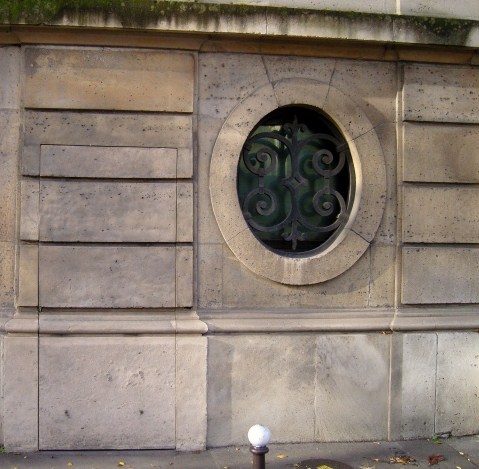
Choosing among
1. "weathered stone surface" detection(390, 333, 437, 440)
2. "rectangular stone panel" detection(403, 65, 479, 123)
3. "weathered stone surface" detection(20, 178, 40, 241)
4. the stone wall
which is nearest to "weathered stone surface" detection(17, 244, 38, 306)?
the stone wall

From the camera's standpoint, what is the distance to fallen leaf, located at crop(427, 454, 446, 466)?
6277mm

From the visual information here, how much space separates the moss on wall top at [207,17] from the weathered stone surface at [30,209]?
1471 mm

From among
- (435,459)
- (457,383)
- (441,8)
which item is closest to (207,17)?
(441,8)

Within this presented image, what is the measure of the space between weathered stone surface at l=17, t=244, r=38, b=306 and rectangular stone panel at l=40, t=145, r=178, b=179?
746 mm

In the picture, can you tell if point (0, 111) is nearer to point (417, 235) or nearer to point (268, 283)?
point (268, 283)

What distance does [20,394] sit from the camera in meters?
6.39

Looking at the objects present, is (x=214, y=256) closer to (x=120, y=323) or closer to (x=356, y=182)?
(x=120, y=323)

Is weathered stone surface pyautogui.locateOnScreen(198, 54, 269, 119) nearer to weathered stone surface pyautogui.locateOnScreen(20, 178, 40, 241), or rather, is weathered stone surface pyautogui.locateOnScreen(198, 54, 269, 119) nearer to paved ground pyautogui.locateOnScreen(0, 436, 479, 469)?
weathered stone surface pyautogui.locateOnScreen(20, 178, 40, 241)

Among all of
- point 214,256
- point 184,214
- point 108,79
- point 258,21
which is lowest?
point 214,256

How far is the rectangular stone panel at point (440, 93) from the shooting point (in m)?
6.98

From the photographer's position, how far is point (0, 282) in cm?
651

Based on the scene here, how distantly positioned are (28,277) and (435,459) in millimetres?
4124

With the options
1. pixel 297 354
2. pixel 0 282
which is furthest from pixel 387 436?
pixel 0 282

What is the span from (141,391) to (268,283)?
1.58m
